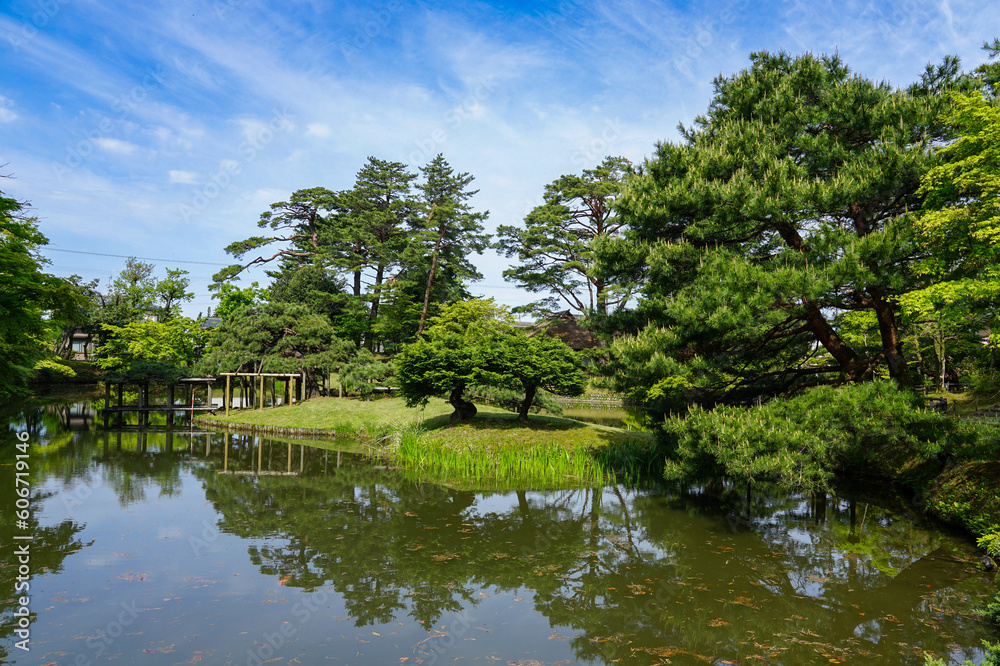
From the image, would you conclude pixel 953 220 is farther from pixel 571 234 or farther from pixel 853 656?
pixel 571 234

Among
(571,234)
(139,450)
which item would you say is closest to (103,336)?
(139,450)

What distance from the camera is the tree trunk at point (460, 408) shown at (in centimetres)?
1743

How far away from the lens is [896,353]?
9.78 meters

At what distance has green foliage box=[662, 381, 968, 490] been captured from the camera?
7.98 metres

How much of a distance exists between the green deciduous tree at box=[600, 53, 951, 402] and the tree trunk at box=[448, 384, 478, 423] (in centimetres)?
741

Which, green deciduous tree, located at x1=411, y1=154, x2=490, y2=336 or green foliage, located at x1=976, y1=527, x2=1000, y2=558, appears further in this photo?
green deciduous tree, located at x1=411, y1=154, x2=490, y2=336

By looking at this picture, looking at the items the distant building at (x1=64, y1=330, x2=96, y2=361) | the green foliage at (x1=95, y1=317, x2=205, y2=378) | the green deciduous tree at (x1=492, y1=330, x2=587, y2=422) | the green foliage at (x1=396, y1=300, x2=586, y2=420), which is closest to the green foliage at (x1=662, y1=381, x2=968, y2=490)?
the green deciduous tree at (x1=492, y1=330, x2=587, y2=422)

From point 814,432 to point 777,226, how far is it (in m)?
3.77

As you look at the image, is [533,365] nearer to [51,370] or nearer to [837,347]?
[837,347]

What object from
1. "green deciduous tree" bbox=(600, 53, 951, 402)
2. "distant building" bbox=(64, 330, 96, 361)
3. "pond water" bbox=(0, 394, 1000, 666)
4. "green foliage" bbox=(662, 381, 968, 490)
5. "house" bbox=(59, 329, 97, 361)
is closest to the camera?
"pond water" bbox=(0, 394, 1000, 666)

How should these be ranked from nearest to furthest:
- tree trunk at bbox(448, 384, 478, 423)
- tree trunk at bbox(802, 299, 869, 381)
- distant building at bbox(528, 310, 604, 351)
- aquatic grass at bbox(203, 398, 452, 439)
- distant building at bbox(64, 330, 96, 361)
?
tree trunk at bbox(802, 299, 869, 381) < tree trunk at bbox(448, 384, 478, 423) < aquatic grass at bbox(203, 398, 452, 439) < distant building at bbox(528, 310, 604, 351) < distant building at bbox(64, 330, 96, 361)

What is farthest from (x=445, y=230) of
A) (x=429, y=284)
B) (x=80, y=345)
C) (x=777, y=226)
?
(x=80, y=345)

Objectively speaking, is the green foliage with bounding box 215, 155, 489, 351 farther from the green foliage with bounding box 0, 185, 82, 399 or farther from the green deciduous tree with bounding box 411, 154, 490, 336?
the green foliage with bounding box 0, 185, 82, 399

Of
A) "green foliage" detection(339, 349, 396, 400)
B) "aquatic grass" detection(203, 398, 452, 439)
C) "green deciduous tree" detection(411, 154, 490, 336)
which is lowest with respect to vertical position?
"aquatic grass" detection(203, 398, 452, 439)
